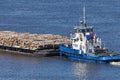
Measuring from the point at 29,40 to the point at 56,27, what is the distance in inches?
662

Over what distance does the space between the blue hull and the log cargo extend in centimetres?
133

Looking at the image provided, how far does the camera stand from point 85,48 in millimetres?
87312

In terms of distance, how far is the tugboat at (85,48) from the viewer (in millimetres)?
85812

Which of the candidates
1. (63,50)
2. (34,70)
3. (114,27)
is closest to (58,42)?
(63,50)

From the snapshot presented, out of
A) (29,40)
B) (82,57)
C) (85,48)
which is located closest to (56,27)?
(29,40)

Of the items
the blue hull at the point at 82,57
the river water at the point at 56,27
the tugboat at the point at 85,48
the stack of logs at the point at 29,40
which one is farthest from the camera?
the stack of logs at the point at 29,40

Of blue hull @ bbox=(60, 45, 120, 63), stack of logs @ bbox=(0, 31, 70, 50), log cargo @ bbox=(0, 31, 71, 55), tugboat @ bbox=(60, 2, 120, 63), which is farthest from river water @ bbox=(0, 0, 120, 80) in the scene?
stack of logs @ bbox=(0, 31, 70, 50)

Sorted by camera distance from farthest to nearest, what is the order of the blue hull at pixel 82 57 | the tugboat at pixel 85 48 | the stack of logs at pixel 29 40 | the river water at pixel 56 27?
1. the stack of logs at pixel 29 40
2. the tugboat at pixel 85 48
3. the blue hull at pixel 82 57
4. the river water at pixel 56 27

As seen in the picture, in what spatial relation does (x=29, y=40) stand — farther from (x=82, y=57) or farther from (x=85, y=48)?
(x=82, y=57)

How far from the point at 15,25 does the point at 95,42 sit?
2579cm

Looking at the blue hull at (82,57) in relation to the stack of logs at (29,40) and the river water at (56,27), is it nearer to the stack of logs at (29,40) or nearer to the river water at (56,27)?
the river water at (56,27)

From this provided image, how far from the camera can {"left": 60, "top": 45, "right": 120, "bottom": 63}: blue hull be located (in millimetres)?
84812

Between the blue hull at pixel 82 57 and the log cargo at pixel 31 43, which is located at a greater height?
the log cargo at pixel 31 43

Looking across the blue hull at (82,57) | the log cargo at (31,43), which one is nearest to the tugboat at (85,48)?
the blue hull at (82,57)
